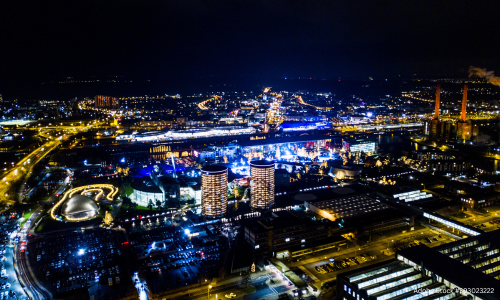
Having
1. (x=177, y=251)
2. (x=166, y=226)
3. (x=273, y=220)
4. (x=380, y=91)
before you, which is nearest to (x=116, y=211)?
(x=166, y=226)

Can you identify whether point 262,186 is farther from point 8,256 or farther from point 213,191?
point 8,256

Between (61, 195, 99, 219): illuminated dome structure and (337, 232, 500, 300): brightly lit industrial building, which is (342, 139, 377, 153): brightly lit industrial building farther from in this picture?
(61, 195, 99, 219): illuminated dome structure

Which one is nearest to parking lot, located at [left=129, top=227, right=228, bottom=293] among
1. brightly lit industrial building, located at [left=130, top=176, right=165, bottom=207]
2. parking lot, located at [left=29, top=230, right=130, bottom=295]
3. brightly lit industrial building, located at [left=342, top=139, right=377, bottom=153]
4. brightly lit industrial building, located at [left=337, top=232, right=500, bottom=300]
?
parking lot, located at [left=29, top=230, right=130, bottom=295]

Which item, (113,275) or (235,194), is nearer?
(113,275)

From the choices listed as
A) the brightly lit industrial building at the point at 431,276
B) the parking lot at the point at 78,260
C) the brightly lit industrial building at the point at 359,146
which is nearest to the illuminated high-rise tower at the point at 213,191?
the parking lot at the point at 78,260

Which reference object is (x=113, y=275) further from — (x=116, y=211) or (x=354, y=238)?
(x=354, y=238)

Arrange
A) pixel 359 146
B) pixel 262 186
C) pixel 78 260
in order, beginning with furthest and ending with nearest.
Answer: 1. pixel 359 146
2. pixel 262 186
3. pixel 78 260

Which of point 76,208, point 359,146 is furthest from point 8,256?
point 359,146

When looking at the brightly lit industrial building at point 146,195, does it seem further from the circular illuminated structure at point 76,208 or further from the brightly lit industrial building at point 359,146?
the brightly lit industrial building at point 359,146
